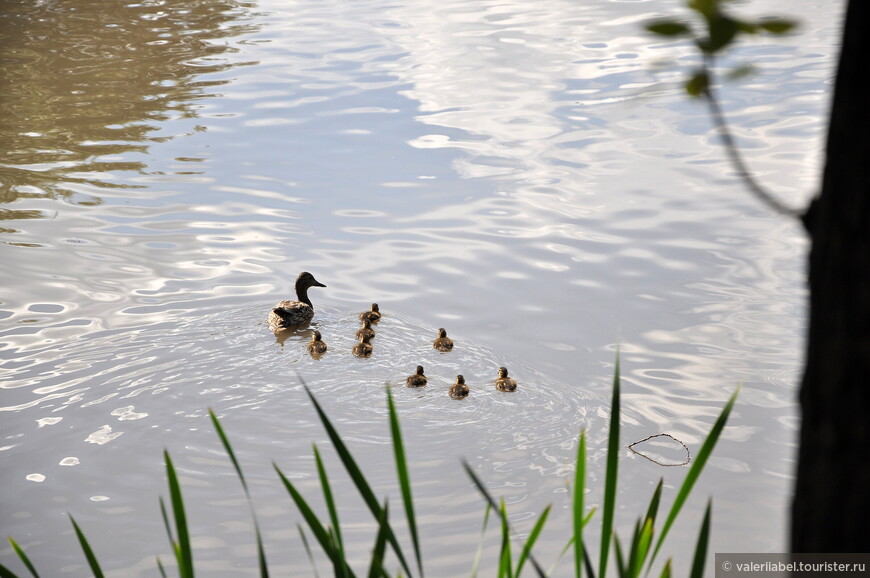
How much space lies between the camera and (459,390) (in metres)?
5.88

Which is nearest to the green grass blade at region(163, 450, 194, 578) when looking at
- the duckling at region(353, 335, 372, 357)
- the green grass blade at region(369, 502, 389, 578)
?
the green grass blade at region(369, 502, 389, 578)

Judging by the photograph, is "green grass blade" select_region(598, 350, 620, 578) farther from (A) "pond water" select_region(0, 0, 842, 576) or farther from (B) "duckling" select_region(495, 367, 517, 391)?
(B) "duckling" select_region(495, 367, 517, 391)

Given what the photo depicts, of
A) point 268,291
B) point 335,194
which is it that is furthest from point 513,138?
point 268,291

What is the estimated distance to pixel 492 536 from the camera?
459 cm

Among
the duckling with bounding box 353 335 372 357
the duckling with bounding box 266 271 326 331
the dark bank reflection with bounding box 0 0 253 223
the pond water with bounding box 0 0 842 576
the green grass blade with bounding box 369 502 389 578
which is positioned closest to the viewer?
the green grass blade with bounding box 369 502 389 578

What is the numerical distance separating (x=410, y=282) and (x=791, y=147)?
4261mm

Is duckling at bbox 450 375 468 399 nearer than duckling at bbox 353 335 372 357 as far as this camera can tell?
Yes

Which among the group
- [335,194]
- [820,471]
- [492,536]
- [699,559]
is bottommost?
[492,536]

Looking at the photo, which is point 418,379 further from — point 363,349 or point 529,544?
point 529,544

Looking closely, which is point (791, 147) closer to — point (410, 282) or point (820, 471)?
point (410, 282)

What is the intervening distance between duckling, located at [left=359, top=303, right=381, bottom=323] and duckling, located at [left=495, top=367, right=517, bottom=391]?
123cm

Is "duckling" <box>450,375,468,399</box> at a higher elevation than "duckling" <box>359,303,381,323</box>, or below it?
below

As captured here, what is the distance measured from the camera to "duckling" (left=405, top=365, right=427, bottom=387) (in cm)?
601

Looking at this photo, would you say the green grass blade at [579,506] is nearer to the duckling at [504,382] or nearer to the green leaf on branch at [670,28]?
the green leaf on branch at [670,28]
